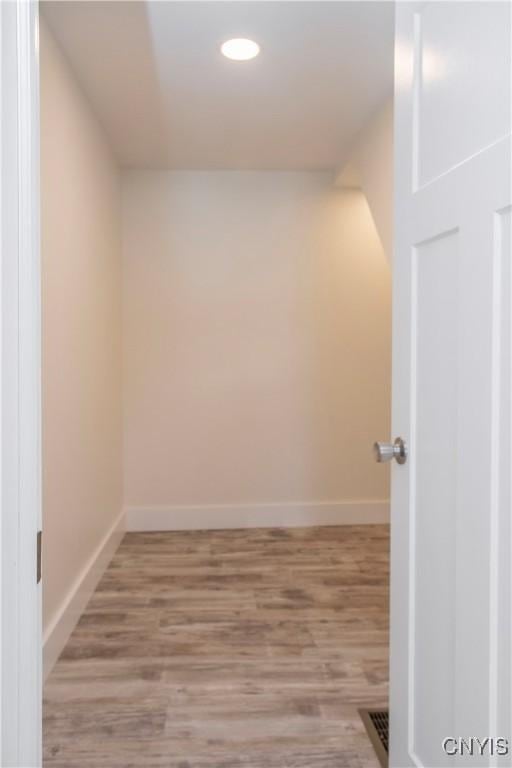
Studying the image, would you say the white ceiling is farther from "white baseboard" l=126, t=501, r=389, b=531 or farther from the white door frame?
"white baseboard" l=126, t=501, r=389, b=531

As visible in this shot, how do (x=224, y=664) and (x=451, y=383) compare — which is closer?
(x=451, y=383)

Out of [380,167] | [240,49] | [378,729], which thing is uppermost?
[240,49]

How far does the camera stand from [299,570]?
3328mm

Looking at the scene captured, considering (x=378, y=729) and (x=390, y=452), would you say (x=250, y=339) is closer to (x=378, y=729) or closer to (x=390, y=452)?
(x=378, y=729)

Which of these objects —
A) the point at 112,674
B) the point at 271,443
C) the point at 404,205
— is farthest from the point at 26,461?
the point at 271,443

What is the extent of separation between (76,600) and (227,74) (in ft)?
7.86

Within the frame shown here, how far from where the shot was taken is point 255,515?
4188 millimetres

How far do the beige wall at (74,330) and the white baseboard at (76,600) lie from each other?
0.12ft

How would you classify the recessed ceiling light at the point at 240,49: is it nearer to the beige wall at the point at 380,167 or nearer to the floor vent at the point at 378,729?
the beige wall at the point at 380,167

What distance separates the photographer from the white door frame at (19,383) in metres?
0.83

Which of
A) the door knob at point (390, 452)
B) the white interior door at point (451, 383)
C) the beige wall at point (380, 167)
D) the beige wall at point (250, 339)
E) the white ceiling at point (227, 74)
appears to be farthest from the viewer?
the beige wall at point (250, 339)

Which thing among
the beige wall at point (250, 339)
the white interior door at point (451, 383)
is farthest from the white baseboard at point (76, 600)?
the white interior door at point (451, 383)

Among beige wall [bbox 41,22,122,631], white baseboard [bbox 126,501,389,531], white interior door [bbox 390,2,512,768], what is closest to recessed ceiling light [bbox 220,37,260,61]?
beige wall [bbox 41,22,122,631]

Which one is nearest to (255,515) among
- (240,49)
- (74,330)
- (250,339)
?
(250,339)
